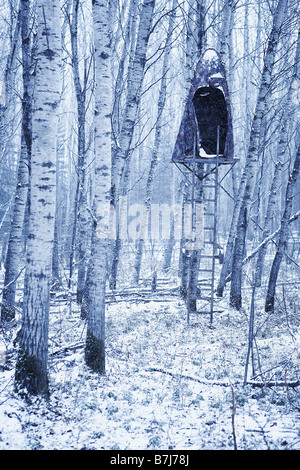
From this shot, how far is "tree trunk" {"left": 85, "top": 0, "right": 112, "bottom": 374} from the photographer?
4656 mm

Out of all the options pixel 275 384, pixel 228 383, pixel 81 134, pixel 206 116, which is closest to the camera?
pixel 275 384

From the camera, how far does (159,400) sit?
167 inches

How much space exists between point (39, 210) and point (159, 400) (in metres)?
2.90

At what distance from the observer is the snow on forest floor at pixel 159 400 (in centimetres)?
331

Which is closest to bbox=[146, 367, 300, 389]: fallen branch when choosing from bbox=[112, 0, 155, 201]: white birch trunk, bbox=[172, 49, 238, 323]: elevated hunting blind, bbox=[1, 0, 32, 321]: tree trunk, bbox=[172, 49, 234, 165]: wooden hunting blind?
bbox=[172, 49, 238, 323]: elevated hunting blind

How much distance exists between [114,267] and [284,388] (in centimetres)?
862

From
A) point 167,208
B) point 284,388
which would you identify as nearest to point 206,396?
point 284,388

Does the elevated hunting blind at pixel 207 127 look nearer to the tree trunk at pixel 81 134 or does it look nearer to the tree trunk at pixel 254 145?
the tree trunk at pixel 254 145

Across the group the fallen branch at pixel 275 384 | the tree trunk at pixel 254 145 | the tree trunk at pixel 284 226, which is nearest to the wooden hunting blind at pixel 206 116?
the tree trunk at pixel 254 145

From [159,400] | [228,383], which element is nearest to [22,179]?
[159,400]

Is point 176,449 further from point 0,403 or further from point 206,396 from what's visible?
point 0,403

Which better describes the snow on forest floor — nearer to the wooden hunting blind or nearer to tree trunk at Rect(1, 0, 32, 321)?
tree trunk at Rect(1, 0, 32, 321)

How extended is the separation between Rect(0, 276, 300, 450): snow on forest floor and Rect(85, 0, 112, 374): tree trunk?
0.41m

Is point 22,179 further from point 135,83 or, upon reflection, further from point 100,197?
point 100,197
